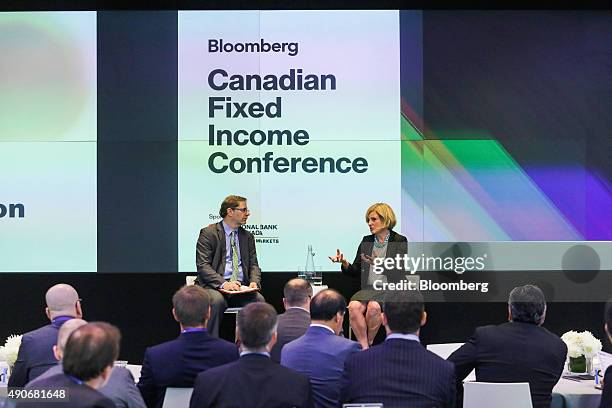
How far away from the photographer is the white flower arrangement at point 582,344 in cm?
458

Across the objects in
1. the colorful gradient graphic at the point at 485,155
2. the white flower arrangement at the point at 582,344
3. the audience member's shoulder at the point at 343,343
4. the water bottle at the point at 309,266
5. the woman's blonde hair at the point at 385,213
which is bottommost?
the white flower arrangement at the point at 582,344

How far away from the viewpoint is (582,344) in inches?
181

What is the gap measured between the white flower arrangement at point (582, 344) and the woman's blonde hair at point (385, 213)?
2752 mm

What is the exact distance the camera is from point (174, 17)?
7.77 m

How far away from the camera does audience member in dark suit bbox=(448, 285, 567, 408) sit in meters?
4.11

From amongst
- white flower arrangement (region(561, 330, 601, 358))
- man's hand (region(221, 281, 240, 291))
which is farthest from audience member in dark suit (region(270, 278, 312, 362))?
man's hand (region(221, 281, 240, 291))

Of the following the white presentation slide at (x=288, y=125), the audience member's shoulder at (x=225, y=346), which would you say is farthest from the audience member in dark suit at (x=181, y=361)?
the white presentation slide at (x=288, y=125)

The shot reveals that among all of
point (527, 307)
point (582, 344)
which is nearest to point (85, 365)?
point (527, 307)

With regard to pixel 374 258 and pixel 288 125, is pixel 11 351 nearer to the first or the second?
pixel 374 258

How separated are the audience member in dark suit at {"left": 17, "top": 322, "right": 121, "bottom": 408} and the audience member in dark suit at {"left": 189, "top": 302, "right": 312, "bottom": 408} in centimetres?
51

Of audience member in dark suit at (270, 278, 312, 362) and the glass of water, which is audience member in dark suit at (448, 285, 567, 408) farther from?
the glass of water

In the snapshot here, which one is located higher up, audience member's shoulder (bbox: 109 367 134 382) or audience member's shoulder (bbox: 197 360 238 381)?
audience member's shoulder (bbox: 197 360 238 381)

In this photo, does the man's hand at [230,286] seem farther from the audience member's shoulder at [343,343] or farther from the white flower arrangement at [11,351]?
the audience member's shoulder at [343,343]

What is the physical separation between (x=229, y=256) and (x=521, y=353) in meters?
3.53
